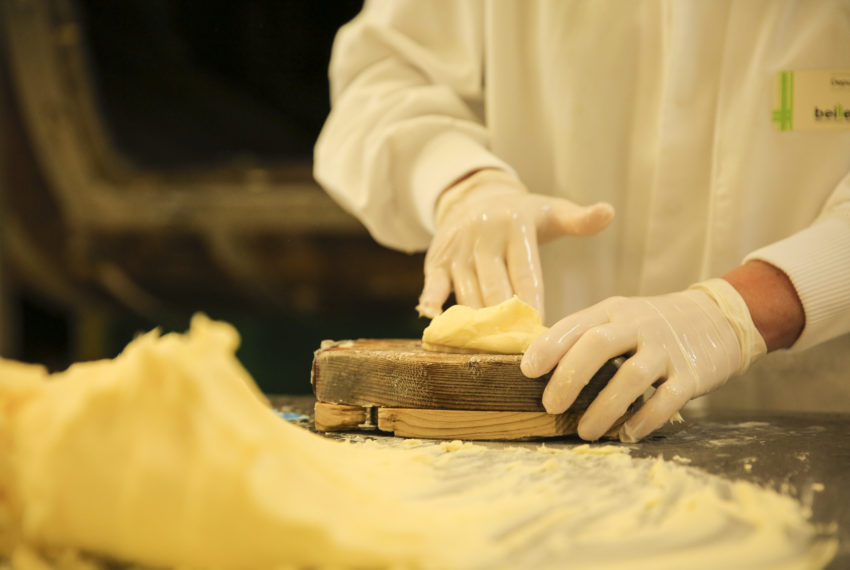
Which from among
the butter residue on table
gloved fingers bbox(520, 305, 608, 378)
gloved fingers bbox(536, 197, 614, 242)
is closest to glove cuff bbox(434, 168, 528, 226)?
gloved fingers bbox(536, 197, 614, 242)

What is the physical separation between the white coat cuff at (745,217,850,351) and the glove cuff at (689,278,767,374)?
0.11 m

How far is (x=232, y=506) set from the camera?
0.73 metres

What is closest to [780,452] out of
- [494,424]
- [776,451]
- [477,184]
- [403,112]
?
[776,451]

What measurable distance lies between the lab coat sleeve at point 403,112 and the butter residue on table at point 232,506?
1136mm

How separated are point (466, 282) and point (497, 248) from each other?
102 millimetres

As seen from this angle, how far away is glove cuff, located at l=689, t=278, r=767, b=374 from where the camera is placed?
136 centimetres

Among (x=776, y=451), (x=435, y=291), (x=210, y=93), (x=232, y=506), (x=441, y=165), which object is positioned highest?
(x=210, y=93)

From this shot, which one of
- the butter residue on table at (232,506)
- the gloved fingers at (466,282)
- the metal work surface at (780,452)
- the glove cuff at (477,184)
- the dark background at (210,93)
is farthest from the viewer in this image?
the dark background at (210,93)

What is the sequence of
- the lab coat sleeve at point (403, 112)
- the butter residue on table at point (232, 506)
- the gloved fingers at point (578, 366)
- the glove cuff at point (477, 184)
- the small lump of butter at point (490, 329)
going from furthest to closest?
1. the lab coat sleeve at point (403, 112)
2. the glove cuff at point (477, 184)
3. the small lump of butter at point (490, 329)
4. the gloved fingers at point (578, 366)
5. the butter residue on table at point (232, 506)

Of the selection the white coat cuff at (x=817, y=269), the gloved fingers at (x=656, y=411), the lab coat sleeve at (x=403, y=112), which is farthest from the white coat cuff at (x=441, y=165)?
the gloved fingers at (x=656, y=411)

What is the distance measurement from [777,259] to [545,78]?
754 millimetres

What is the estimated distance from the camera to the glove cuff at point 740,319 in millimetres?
1364

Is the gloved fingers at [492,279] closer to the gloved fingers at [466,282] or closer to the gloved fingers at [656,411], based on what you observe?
the gloved fingers at [466,282]

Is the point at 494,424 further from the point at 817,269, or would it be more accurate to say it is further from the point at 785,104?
the point at 785,104
